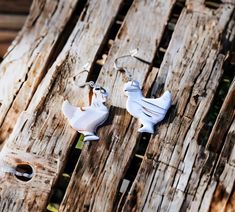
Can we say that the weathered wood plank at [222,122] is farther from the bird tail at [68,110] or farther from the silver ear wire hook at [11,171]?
the silver ear wire hook at [11,171]

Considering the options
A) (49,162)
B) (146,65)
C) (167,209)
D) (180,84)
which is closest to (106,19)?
(146,65)

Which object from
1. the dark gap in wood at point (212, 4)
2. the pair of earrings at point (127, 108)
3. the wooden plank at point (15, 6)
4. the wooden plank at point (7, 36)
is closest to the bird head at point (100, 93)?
the pair of earrings at point (127, 108)

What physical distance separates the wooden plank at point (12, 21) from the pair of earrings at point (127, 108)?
1.23 metres

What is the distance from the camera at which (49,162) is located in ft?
10.4

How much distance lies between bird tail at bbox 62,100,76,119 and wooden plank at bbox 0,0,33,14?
1344 mm

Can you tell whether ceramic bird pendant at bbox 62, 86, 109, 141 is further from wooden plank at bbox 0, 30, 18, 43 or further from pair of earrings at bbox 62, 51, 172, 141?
wooden plank at bbox 0, 30, 18, 43

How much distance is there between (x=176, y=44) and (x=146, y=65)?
252 millimetres

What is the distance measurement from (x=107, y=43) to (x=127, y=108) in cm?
59

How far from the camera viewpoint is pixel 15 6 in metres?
4.41

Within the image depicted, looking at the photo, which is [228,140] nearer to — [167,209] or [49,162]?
[167,209]

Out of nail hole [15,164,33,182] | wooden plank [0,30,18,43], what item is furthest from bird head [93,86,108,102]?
wooden plank [0,30,18,43]

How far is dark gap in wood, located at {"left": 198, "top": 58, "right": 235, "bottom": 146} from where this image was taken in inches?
129

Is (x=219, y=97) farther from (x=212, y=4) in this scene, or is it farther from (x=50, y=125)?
(x=50, y=125)

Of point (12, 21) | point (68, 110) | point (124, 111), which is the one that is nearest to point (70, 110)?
point (68, 110)
